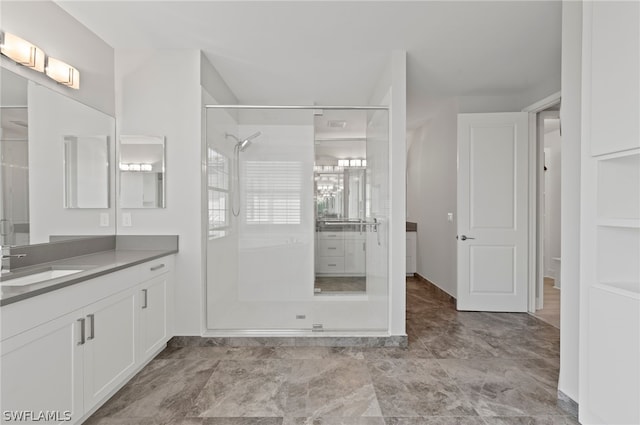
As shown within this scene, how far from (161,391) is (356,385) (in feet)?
4.34

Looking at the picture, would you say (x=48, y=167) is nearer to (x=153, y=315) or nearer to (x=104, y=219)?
(x=104, y=219)

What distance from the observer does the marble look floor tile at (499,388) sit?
1.88 metres

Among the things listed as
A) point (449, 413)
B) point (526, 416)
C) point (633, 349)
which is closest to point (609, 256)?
point (633, 349)

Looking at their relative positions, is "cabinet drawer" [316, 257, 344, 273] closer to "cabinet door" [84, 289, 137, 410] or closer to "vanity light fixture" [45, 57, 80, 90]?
"cabinet door" [84, 289, 137, 410]

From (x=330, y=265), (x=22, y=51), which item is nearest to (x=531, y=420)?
(x=330, y=265)

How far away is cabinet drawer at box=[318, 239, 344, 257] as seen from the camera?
11.0 ft

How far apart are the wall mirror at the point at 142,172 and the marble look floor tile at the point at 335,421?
1983mm

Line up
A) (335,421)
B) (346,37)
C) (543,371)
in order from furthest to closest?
(346,37) → (543,371) → (335,421)

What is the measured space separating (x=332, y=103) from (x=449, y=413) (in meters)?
3.58

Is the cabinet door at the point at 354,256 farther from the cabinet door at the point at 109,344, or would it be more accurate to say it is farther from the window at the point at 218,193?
the cabinet door at the point at 109,344

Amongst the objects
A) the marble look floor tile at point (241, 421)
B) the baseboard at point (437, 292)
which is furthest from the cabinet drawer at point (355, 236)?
the marble look floor tile at point (241, 421)

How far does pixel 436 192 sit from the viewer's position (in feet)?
15.0

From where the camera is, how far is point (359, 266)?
338cm

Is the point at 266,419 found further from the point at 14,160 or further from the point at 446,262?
the point at 446,262
